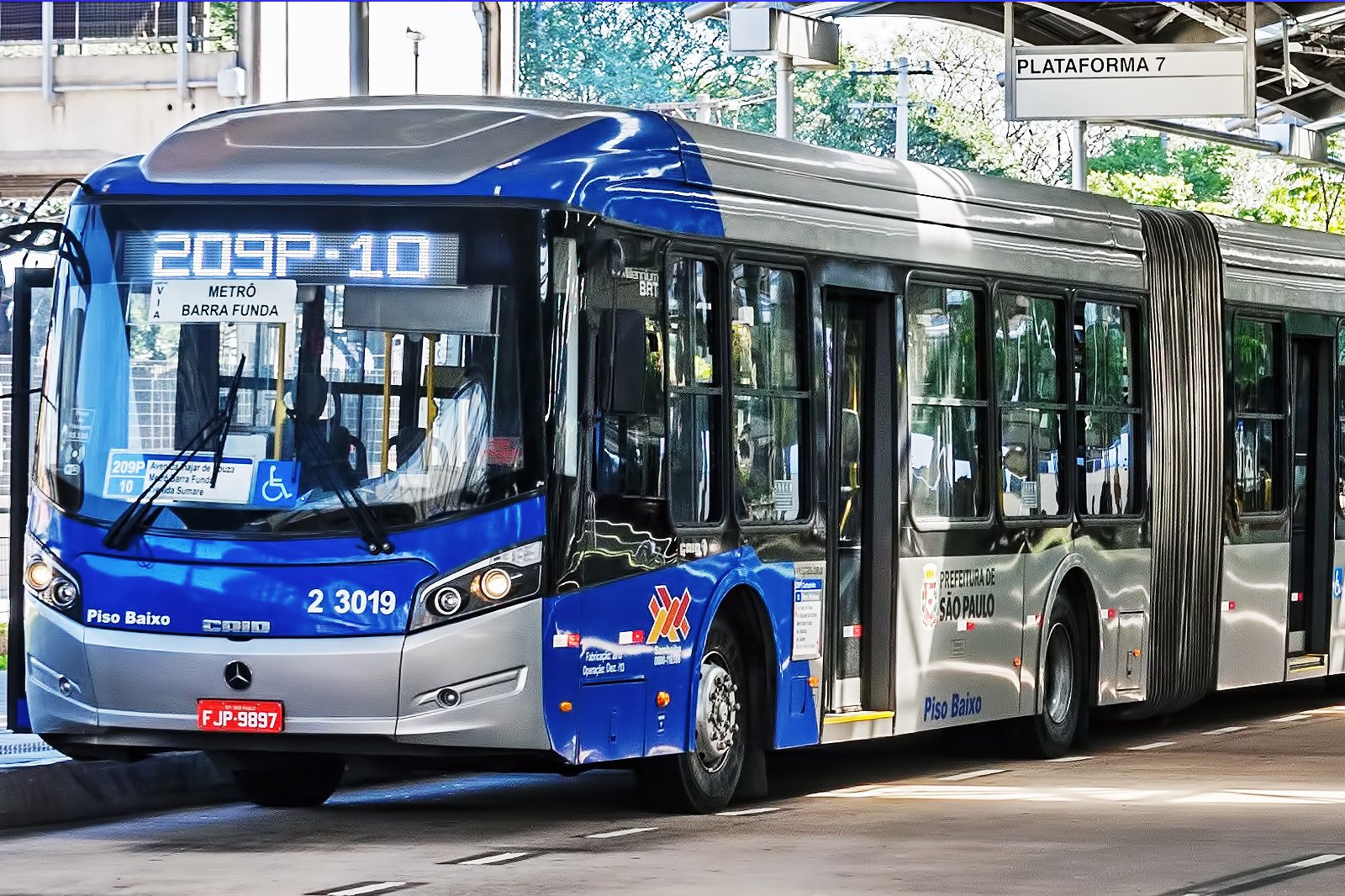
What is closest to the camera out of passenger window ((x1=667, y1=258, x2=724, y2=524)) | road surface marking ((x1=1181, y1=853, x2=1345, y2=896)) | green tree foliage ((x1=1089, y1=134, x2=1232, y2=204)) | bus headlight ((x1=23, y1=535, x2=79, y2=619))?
road surface marking ((x1=1181, y1=853, x2=1345, y2=896))

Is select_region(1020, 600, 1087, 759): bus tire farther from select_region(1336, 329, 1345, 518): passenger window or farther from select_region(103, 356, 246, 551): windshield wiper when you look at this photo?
select_region(103, 356, 246, 551): windshield wiper

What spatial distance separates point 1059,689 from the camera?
55.1 feet

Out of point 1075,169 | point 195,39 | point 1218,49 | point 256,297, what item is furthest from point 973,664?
point 195,39

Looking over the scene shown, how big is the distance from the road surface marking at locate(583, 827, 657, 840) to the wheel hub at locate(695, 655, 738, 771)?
2.12 feet

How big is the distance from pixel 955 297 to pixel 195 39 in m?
12.2

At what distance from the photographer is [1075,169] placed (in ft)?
84.5

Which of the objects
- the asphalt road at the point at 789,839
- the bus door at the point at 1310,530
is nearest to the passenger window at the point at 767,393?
the asphalt road at the point at 789,839

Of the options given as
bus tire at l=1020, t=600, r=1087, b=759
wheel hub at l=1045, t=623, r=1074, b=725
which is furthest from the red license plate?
wheel hub at l=1045, t=623, r=1074, b=725

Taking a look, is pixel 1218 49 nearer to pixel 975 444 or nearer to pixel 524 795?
pixel 975 444

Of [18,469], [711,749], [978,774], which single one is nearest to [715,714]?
[711,749]

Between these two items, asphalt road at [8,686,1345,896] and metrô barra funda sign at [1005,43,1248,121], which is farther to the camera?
metrô barra funda sign at [1005,43,1248,121]

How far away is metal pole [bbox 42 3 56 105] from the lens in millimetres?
25312

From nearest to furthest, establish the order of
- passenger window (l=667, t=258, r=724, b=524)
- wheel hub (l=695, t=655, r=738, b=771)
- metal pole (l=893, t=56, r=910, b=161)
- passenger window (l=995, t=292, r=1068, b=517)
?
passenger window (l=667, t=258, r=724, b=524) → wheel hub (l=695, t=655, r=738, b=771) → passenger window (l=995, t=292, r=1068, b=517) → metal pole (l=893, t=56, r=910, b=161)

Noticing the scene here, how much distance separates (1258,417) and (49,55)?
11.6 m
